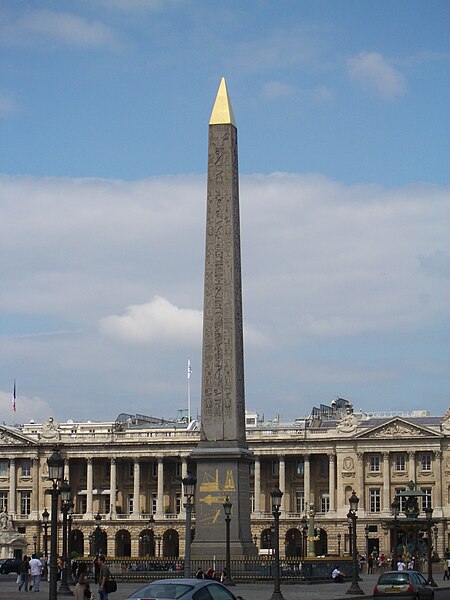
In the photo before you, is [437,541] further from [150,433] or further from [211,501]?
[211,501]

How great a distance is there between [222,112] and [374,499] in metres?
74.8

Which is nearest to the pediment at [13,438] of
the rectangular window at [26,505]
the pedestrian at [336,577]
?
the rectangular window at [26,505]

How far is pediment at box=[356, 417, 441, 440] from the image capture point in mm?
122062

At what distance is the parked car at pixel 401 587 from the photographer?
40.6 metres

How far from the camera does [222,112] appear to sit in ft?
176

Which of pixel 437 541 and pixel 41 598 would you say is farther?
pixel 437 541

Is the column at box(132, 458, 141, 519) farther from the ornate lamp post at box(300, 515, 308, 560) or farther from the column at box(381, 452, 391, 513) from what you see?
the column at box(381, 452, 391, 513)

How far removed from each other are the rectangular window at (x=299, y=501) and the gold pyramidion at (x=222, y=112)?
77.6 meters

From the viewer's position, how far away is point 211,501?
172 feet

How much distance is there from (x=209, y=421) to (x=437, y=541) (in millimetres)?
69307

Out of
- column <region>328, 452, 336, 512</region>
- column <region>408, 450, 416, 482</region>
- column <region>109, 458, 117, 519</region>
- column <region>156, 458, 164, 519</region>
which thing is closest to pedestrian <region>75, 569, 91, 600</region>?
column <region>408, 450, 416, 482</region>

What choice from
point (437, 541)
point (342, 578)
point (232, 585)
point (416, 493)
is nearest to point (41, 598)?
point (232, 585)

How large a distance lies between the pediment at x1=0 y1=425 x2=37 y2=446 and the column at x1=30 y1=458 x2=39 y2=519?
1.74m

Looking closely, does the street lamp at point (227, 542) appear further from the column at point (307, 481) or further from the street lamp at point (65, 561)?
the column at point (307, 481)
